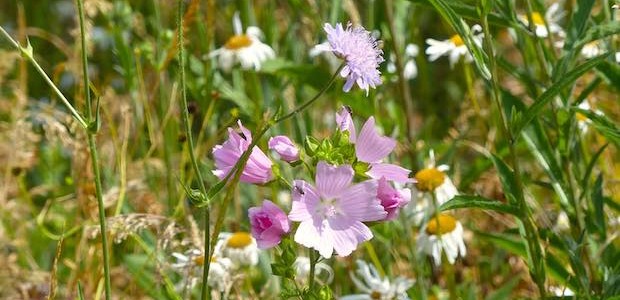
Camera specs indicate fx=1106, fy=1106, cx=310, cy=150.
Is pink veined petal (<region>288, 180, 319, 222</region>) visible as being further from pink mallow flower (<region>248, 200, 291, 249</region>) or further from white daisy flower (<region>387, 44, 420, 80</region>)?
white daisy flower (<region>387, 44, 420, 80</region>)

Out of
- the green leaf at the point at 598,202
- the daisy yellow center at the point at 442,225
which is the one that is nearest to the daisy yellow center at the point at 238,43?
the daisy yellow center at the point at 442,225

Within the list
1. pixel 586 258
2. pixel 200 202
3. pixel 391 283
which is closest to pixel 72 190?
pixel 391 283

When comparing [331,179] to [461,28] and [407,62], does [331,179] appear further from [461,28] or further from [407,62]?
[407,62]

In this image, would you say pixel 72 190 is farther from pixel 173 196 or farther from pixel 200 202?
pixel 200 202

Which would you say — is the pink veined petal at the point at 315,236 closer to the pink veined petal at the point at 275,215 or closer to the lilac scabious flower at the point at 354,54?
the pink veined petal at the point at 275,215

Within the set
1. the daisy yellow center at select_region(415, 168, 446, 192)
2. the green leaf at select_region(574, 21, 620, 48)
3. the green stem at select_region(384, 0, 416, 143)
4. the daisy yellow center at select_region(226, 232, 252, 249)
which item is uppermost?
the green stem at select_region(384, 0, 416, 143)

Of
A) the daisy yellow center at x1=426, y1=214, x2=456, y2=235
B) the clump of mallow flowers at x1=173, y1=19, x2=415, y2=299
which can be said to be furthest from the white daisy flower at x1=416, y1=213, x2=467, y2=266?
the clump of mallow flowers at x1=173, y1=19, x2=415, y2=299
